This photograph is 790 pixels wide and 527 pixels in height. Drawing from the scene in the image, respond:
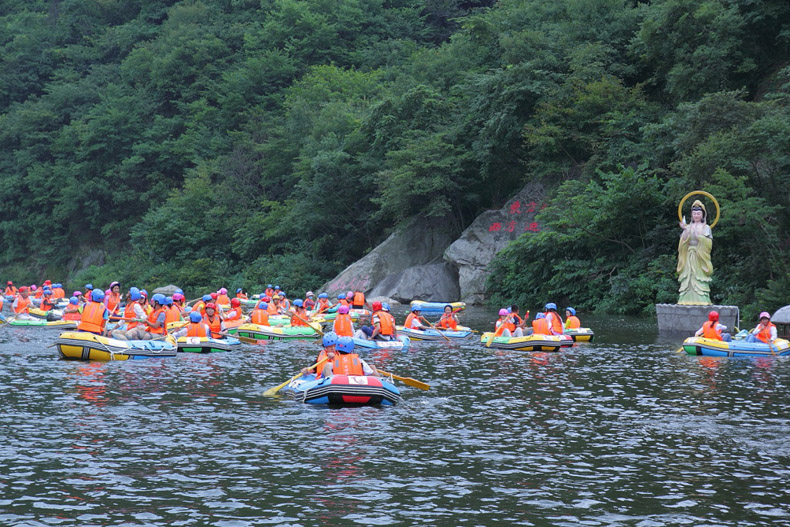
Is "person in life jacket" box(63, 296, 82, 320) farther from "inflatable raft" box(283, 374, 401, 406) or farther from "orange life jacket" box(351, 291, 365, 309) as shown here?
"inflatable raft" box(283, 374, 401, 406)

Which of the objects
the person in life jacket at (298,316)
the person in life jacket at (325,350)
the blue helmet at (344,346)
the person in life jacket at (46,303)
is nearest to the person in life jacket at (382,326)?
the person in life jacket at (298,316)

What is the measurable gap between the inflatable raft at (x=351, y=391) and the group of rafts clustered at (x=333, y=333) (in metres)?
0.02

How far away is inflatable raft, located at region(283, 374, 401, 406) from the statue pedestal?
16019 mm

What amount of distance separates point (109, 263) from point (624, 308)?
151 ft

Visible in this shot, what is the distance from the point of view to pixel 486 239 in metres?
44.2

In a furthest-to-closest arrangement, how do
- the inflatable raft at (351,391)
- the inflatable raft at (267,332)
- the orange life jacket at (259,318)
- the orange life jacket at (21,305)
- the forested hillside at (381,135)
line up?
the forested hillside at (381,135) → the orange life jacket at (21,305) → the orange life jacket at (259,318) → the inflatable raft at (267,332) → the inflatable raft at (351,391)

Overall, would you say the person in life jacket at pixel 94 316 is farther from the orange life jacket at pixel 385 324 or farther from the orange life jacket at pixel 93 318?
the orange life jacket at pixel 385 324

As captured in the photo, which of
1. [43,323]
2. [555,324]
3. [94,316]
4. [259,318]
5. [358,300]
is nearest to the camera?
[94,316]

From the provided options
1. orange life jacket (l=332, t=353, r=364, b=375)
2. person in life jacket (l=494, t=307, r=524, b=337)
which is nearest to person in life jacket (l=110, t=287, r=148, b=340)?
orange life jacket (l=332, t=353, r=364, b=375)

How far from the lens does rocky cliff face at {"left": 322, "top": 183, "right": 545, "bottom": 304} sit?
143 ft

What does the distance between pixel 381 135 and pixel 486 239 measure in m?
9.52

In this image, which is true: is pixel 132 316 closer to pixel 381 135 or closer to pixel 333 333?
pixel 333 333

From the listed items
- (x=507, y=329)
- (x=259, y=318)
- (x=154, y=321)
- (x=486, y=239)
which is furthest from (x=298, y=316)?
(x=486, y=239)

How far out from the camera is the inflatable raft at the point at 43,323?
29.6 m
